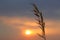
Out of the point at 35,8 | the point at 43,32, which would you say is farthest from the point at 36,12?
the point at 43,32

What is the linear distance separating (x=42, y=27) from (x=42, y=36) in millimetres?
282

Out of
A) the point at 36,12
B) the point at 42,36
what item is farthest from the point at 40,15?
the point at 42,36

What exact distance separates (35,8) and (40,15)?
26 centimetres

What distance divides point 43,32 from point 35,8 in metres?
0.75

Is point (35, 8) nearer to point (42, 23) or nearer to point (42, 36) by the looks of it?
point (42, 23)

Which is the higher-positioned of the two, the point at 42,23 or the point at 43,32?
the point at 42,23

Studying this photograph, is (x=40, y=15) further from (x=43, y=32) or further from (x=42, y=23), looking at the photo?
(x=43, y=32)

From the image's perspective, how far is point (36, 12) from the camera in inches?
121

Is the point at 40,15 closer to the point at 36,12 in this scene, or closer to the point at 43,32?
the point at 36,12

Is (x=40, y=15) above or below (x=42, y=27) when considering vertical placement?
above

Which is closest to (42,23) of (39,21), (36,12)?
(39,21)

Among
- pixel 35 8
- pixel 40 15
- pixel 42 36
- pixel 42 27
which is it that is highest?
pixel 35 8

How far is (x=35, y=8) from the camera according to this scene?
10.2ft

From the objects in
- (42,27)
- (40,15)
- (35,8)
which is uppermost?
(35,8)
